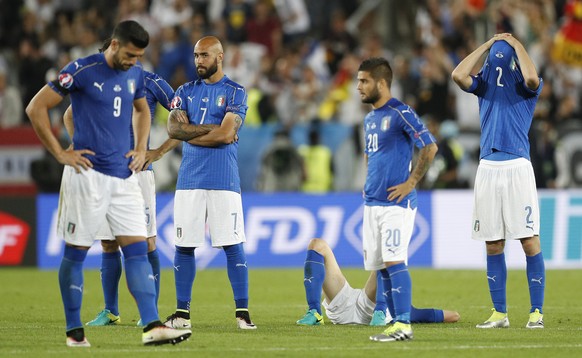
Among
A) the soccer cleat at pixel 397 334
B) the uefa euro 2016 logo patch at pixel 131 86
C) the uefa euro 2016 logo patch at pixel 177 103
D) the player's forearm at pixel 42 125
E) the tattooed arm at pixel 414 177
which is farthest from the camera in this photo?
the uefa euro 2016 logo patch at pixel 177 103

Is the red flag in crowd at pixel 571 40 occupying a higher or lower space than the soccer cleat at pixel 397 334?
higher

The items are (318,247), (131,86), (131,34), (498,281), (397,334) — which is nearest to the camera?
(131,34)

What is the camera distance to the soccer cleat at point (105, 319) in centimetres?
1122

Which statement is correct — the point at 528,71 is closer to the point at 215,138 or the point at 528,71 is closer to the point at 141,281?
the point at 215,138

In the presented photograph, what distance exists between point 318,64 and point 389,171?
13.1 meters

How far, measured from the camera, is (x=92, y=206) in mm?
9188

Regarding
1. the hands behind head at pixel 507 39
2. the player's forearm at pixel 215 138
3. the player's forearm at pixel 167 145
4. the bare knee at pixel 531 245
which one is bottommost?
the bare knee at pixel 531 245

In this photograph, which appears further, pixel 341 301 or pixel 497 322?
pixel 341 301

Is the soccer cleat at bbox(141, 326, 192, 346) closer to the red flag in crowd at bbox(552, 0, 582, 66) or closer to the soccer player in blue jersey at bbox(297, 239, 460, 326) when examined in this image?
the soccer player in blue jersey at bbox(297, 239, 460, 326)

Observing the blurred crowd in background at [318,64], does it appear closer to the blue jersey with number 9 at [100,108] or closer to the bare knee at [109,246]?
the bare knee at [109,246]

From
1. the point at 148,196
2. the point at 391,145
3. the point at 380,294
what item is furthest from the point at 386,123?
the point at 148,196

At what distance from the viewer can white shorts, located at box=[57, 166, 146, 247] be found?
9.17 meters

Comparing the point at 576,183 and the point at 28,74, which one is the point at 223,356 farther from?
the point at 28,74

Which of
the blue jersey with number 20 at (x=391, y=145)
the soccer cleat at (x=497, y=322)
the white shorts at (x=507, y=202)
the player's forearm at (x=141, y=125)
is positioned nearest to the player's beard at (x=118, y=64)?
the player's forearm at (x=141, y=125)
